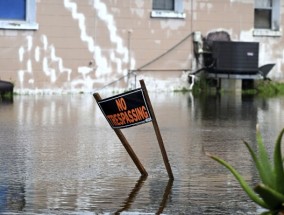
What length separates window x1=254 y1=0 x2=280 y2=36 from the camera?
25.9 metres

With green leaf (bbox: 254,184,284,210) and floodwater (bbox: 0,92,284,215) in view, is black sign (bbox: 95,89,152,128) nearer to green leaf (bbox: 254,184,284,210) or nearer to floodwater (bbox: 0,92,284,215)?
floodwater (bbox: 0,92,284,215)

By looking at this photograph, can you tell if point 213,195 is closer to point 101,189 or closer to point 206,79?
point 101,189

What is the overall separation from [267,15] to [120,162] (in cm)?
1661

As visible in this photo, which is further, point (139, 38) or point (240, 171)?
point (139, 38)

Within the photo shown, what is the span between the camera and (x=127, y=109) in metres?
8.82

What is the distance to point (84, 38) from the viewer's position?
23078 mm

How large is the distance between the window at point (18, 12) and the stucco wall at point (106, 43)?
188mm

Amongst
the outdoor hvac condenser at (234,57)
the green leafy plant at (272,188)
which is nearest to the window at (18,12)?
the outdoor hvac condenser at (234,57)

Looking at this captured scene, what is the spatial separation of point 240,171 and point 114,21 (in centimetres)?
1420

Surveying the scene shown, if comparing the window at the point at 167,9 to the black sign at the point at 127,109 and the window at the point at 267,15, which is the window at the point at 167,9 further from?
the black sign at the point at 127,109

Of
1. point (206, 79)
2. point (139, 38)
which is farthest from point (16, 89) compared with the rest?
point (206, 79)

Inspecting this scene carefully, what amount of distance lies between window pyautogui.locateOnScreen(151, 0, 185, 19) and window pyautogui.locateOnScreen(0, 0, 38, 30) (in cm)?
359

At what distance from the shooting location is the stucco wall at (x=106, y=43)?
2259 centimetres

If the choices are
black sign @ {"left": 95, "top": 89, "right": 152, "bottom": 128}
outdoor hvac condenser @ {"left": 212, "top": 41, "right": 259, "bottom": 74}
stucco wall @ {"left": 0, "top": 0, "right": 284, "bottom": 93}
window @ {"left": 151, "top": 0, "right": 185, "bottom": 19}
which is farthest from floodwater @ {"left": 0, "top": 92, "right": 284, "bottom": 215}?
window @ {"left": 151, "top": 0, "right": 185, "bottom": 19}
